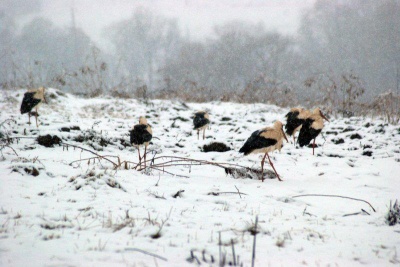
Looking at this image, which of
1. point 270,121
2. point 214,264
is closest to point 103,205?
point 214,264

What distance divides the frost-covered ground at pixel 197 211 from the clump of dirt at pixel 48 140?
0.11 metres

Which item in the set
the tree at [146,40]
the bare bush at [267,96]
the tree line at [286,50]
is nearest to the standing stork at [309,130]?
the bare bush at [267,96]

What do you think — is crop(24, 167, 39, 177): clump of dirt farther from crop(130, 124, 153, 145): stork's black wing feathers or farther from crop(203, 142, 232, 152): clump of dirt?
crop(203, 142, 232, 152): clump of dirt

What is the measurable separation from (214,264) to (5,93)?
11.3 meters

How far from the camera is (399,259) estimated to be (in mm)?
1700

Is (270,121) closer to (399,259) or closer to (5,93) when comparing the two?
(399,259)

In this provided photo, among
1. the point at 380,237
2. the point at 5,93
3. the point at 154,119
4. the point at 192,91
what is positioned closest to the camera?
the point at 380,237

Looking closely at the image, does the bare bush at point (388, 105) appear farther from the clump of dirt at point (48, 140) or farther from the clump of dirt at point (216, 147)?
the clump of dirt at point (48, 140)

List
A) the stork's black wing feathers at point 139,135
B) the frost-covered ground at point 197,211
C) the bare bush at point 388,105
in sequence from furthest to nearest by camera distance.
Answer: the bare bush at point 388,105 < the stork's black wing feathers at point 139,135 < the frost-covered ground at point 197,211

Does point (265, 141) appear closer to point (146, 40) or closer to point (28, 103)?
point (28, 103)

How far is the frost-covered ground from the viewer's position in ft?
5.35

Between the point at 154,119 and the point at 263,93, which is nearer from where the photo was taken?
the point at 154,119

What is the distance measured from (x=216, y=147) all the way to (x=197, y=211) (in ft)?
13.4

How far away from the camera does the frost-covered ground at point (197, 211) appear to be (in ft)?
5.35
